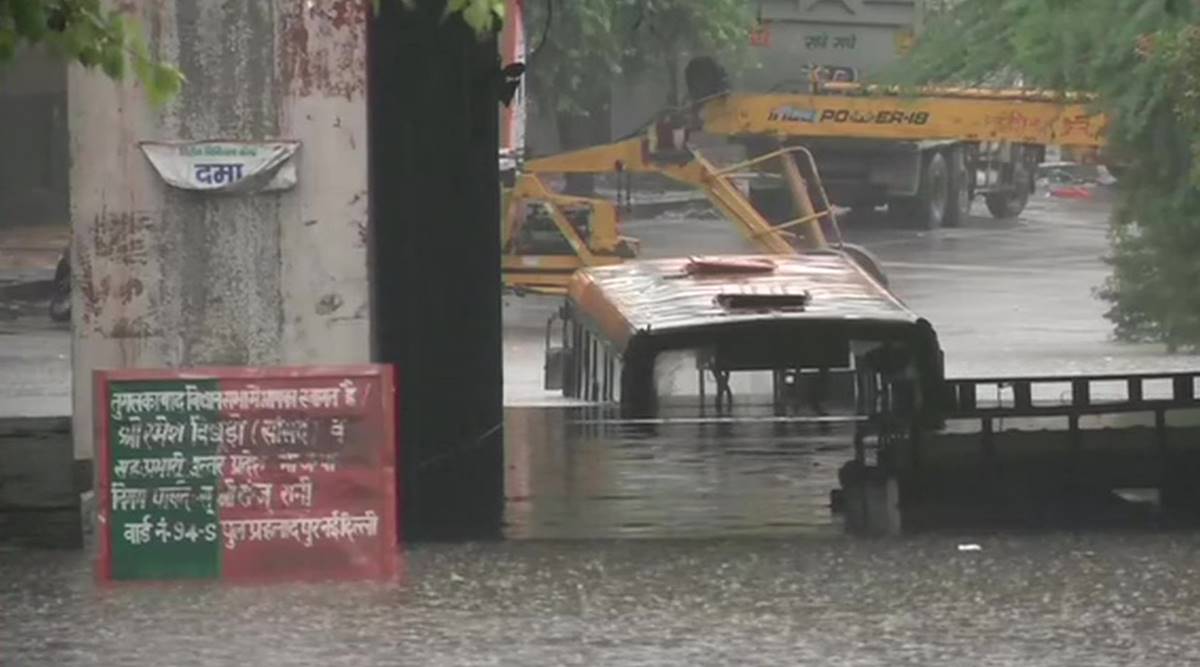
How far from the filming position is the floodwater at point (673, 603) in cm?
1071

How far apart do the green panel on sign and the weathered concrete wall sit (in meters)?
2.69

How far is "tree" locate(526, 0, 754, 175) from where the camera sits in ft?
144

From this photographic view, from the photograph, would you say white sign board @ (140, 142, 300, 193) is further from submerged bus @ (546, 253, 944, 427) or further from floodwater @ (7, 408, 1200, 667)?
submerged bus @ (546, 253, 944, 427)

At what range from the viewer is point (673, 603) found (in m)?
12.0

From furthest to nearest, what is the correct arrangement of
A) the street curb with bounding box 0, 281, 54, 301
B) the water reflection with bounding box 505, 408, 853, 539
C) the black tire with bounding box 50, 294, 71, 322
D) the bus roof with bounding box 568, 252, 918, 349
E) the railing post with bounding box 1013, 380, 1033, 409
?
the street curb with bounding box 0, 281, 54, 301 → the black tire with bounding box 50, 294, 71, 322 → the bus roof with bounding box 568, 252, 918, 349 → the railing post with bounding box 1013, 380, 1033, 409 → the water reflection with bounding box 505, 408, 853, 539

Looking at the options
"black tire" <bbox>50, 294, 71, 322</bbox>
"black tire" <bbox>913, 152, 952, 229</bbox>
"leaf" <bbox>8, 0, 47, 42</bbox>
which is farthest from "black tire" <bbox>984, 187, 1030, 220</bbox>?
"leaf" <bbox>8, 0, 47, 42</bbox>

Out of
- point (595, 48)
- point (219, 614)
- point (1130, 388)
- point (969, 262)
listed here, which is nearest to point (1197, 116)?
point (1130, 388)

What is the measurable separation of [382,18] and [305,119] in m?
1.69

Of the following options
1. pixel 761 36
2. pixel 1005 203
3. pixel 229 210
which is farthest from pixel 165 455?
pixel 1005 203

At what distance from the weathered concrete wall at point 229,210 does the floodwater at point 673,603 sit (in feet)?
4.89

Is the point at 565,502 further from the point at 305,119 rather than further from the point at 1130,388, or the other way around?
the point at 1130,388

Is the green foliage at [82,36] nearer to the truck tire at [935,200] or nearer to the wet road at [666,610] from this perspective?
the wet road at [666,610]

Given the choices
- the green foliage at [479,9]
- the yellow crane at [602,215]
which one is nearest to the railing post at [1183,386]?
the green foliage at [479,9]

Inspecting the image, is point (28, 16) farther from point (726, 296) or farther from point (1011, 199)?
point (1011, 199)
